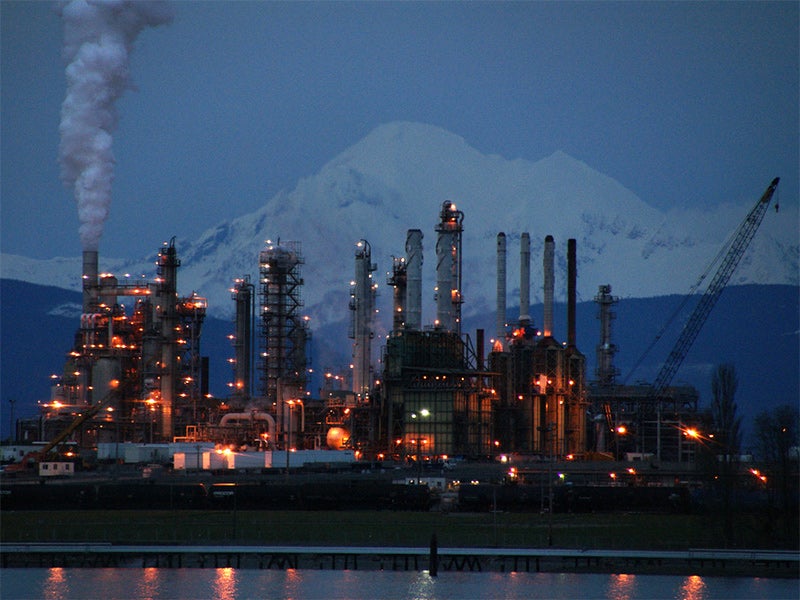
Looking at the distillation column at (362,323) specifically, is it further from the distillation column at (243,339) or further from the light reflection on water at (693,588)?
the light reflection on water at (693,588)

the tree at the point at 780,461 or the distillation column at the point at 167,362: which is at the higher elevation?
the distillation column at the point at 167,362

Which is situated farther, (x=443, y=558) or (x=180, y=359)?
(x=180, y=359)

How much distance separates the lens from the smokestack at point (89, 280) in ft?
493

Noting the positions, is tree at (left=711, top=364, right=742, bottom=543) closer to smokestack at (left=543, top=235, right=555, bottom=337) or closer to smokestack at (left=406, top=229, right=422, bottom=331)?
smokestack at (left=406, top=229, right=422, bottom=331)

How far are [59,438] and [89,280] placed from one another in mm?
22622

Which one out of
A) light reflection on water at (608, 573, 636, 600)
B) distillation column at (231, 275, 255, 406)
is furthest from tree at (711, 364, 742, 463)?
distillation column at (231, 275, 255, 406)

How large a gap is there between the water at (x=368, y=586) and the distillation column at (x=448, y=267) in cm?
7841

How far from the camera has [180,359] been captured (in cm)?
14912

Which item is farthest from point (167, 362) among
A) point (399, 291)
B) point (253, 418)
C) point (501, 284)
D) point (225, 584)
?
point (225, 584)

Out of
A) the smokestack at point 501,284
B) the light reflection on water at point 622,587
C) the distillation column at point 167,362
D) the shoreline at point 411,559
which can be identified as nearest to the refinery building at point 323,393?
the distillation column at point 167,362

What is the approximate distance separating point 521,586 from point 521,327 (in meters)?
90.8

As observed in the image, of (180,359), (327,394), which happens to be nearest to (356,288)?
(327,394)

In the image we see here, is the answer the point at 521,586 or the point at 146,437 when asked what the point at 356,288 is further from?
the point at 521,586

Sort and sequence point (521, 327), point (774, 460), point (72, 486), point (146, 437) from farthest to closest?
point (521, 327), point (146, 437), point (72, 486), point (774, 460)
